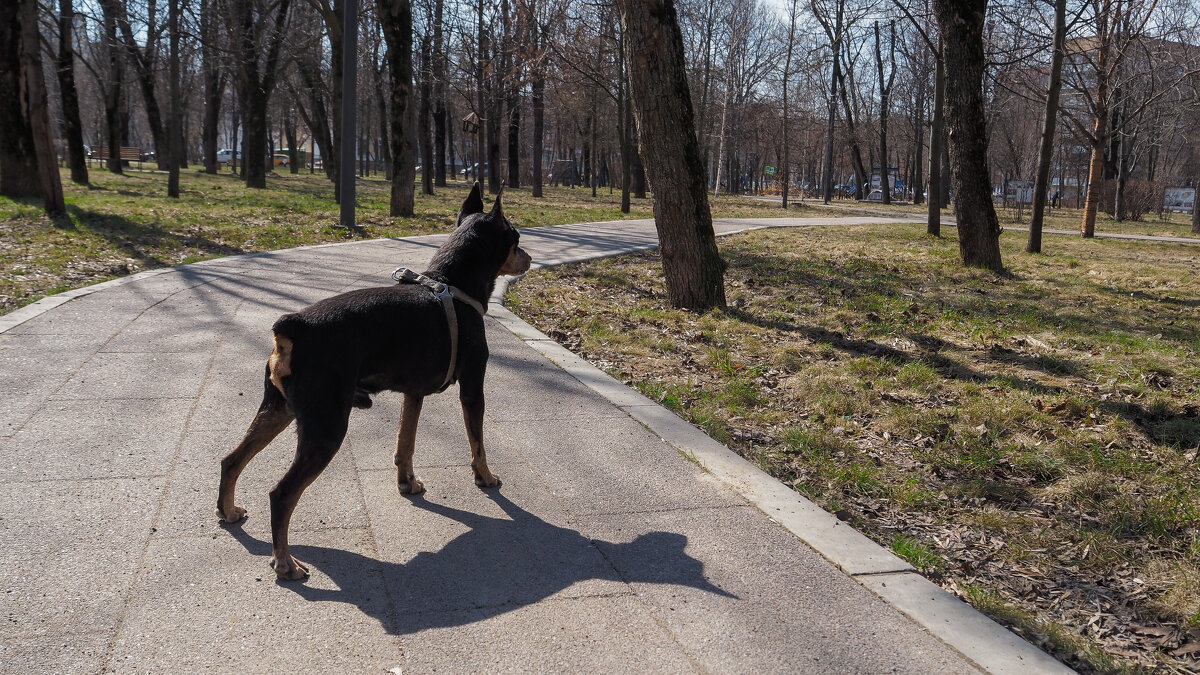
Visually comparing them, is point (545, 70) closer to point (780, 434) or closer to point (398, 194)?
point (398, 194)

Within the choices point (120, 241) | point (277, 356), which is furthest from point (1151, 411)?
point (120, 241)

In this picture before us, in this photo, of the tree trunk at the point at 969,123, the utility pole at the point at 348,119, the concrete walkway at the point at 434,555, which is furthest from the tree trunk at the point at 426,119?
the concrete walkway at the point at 434,555

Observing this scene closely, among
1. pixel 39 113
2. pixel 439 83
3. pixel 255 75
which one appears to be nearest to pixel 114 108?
pixel 255 75

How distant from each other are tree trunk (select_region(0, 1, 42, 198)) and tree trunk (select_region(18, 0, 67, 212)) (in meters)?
0.91

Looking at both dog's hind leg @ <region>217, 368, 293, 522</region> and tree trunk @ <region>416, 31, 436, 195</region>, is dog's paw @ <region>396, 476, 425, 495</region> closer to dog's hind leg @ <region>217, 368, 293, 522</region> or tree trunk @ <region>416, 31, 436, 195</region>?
dog's hind leg @ <region>217, 368, 293, 522</region>

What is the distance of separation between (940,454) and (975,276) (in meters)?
8.58

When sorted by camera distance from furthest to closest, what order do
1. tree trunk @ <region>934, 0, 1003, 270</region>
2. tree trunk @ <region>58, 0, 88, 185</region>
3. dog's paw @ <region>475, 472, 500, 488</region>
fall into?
1. tree trunk @ <region>58, 0, 88, 185</region>
2. tree trunk @ <region>934, 0, 1003, 270</region>
3. dog's paw @ <region>475, 472, 500, 488</region>

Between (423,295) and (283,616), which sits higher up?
(423,295)

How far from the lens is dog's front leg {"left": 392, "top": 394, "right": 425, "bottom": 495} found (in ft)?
13.6

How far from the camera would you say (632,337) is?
812cm

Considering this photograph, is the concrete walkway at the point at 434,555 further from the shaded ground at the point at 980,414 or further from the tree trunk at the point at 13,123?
the tree trunk at the point at 13,123

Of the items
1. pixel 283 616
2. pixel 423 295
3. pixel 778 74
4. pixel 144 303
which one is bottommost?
pixel 283 616

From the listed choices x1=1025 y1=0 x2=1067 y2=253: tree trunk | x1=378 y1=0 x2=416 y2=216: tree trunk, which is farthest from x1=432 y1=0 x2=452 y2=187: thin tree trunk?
x1=1025 y1=0 x2=1067 y2=253: tree trunk

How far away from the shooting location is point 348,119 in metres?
15.3
